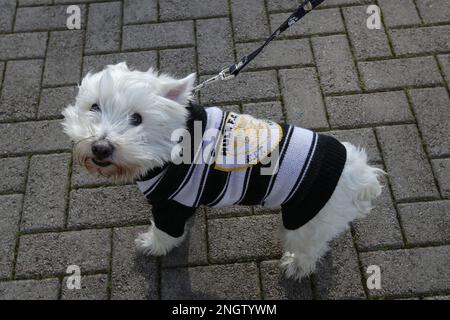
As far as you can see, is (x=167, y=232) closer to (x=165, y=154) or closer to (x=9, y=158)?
(x=165, y=154)

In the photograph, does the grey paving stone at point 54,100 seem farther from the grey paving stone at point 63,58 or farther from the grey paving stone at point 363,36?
the grey paving stone at point 363,36

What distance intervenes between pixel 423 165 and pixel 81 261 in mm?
2863

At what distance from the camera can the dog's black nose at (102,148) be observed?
8.12ft

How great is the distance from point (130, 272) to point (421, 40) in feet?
11.4

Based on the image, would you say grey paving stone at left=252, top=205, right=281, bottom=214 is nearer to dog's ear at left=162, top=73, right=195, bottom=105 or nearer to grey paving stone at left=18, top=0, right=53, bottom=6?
dog's ear at left=162, top=73, right=195, bottom=105

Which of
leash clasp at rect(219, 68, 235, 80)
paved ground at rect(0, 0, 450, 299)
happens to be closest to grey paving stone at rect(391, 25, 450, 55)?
paved ground at rect(0, 0, 450, 299)

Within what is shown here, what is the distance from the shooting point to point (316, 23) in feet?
15.6

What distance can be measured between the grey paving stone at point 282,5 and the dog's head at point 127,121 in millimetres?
2617

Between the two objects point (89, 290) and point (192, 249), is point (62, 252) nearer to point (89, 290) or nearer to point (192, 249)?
point (89, 290)

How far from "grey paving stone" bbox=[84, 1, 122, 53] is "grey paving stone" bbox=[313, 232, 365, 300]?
2.80 meters

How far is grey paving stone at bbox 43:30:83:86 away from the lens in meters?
4.47

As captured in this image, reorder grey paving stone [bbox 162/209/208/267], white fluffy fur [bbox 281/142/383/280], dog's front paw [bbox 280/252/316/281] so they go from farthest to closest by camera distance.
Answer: grey paving stone [bbox 162/209/208/267], dog's front paw [bbox 280/252/316/281], white fluffy fur [bbox 281/142/383/280]

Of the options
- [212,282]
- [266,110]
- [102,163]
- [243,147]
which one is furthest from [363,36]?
[102,163]
